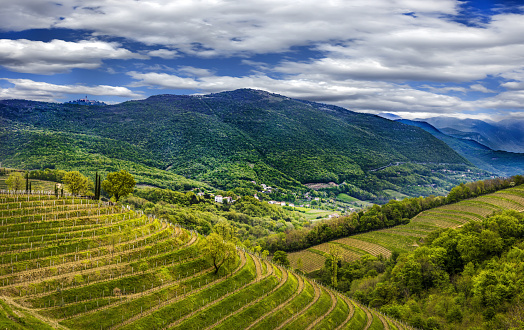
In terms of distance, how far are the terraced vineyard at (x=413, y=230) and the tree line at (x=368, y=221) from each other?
3.11m

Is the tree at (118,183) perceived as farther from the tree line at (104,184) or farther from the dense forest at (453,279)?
the dense forest at (453,279)

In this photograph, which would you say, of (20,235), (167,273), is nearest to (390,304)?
(167,273)

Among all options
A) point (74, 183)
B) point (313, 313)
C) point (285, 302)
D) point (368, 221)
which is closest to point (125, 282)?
point (285, 302)

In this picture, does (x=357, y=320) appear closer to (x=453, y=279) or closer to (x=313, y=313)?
(x=313, y=313)

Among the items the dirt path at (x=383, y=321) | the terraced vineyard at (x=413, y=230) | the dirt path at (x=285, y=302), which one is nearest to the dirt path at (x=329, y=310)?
the dirt path at (x=285, y=302)

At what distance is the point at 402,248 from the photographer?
114812mm

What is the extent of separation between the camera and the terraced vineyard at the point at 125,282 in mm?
45031

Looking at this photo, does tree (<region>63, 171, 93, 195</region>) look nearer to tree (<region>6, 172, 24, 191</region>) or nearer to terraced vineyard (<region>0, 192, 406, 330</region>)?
tree (<region>6, 172, 24, 191</region>)

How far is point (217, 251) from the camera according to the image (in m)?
59.1

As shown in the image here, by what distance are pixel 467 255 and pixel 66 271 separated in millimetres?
82519

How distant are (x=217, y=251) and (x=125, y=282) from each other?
567 inches

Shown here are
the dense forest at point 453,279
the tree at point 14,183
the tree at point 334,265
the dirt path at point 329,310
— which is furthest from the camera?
the tree at point 334,265

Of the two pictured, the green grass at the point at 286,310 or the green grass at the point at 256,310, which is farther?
the green grass at the point at 286,310

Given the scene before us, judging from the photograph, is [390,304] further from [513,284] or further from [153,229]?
[153,229]
